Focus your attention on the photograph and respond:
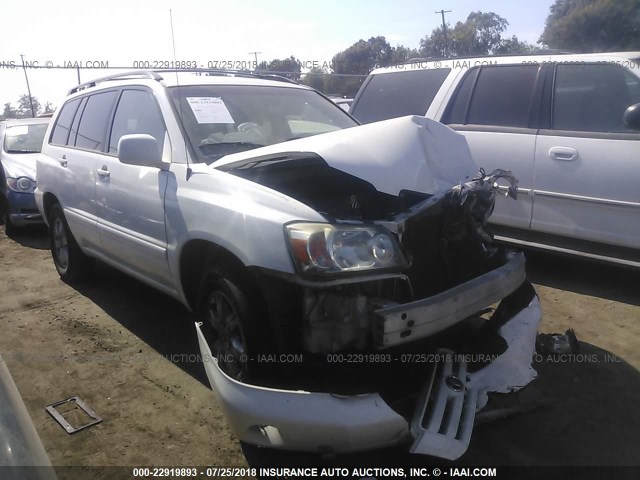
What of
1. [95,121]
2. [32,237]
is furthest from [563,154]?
[32,237]

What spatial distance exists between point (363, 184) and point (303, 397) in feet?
3.56

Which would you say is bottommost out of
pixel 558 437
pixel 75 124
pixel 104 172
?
pixel 558 437

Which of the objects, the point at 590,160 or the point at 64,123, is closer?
the point at 590,160

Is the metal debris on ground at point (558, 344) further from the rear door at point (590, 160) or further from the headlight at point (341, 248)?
the headlight at point (341, 248)

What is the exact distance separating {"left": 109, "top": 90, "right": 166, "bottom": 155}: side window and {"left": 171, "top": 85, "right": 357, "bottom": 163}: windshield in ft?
0.71

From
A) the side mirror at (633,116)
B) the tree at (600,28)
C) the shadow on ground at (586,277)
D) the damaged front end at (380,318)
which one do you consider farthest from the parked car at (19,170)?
the tree at (600,28)

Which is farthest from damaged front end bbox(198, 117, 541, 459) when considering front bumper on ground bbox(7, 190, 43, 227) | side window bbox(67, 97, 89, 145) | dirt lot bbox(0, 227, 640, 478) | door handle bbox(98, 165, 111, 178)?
front bumper on ground bbox(7, 190, 43, 227)

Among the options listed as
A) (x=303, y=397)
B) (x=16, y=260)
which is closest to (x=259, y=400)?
(x=303, y=397)

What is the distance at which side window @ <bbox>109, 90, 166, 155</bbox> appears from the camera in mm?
3664

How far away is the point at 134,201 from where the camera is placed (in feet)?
12.0

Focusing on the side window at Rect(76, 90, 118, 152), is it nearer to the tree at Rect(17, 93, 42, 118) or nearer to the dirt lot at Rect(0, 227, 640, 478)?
the dirt lot at Rect(0, 227, 640, 478)

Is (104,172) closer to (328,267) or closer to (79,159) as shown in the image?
(79,159)

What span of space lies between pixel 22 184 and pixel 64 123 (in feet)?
9.36

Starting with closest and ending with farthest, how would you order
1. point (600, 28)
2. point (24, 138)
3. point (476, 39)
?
point (24, 138), point (600, 28), point (476, 39)
